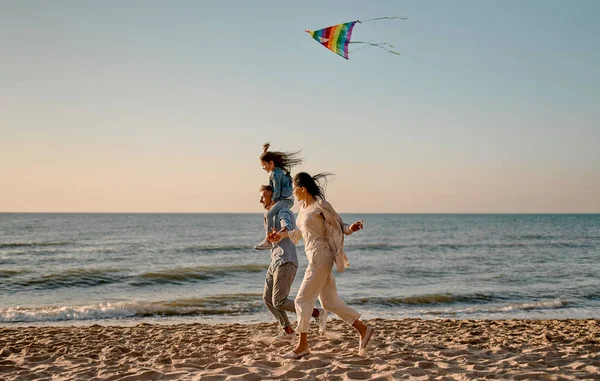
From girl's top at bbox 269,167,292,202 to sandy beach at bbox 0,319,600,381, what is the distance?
1.81 metres

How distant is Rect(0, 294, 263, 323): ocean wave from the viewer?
35.4 feet

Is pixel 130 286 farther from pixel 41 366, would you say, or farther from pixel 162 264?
pixel 41 366

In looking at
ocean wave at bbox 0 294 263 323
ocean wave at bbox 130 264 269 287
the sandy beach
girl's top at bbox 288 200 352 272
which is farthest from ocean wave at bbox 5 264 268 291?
girl's top at bbox 288 200 352 272

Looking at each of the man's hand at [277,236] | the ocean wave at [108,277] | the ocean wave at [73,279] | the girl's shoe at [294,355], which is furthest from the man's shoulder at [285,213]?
the ocean wave at [73,279]

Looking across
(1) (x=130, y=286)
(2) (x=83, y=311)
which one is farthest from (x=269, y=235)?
(1) (x=130, y=286)

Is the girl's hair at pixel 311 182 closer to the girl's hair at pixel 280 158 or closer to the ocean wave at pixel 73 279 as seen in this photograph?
the girl's hair at pixel 280 158

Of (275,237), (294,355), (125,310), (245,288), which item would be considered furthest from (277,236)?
(245,288)

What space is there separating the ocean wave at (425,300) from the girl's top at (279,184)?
21.8 ft

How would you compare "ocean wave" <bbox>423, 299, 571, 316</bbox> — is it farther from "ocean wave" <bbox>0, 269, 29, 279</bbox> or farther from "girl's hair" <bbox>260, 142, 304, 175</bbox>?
"ocean wave" <bbox>0, 269, 29, 279</bbox>

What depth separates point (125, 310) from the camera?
11406mm

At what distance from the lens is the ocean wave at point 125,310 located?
35.4ft

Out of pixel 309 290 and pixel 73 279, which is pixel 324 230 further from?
pixel 73 279

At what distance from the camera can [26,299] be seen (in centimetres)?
1316

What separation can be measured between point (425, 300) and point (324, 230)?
8.08 meters
